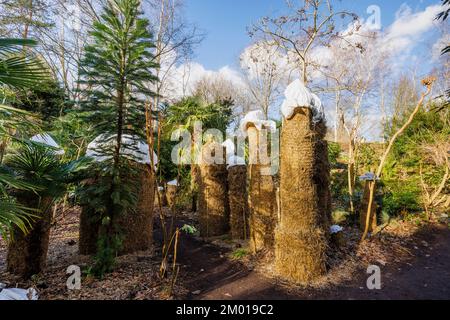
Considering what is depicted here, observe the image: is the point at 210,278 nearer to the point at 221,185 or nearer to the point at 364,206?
the point at 221,185

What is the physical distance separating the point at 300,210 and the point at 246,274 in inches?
56.9

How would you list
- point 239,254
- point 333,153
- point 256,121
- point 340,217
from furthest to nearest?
point 333,153, point 340,217, point 256,121, point 239,254

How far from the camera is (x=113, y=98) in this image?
3.46m

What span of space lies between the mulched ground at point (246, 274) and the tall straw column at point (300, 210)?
28 cm

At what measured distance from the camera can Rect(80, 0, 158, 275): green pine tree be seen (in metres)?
3.35

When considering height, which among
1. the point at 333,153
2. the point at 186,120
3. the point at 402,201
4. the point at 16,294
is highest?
the point at 186,120

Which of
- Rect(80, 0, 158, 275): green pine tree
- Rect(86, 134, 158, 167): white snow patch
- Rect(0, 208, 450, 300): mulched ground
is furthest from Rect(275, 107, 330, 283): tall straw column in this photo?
Rect(80, 0, 158, 275): green pine tree

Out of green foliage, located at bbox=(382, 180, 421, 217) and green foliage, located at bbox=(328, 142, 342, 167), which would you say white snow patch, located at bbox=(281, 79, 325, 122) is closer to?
green foliage, located at bbox=(382, 180, 421, 217)

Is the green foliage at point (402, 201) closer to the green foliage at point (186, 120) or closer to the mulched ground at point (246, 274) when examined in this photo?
the mulched ground at point (246, 274)

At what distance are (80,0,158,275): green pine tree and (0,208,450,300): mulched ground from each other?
1.80ft

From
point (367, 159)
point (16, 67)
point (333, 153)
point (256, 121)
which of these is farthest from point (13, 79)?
point (333, 153)

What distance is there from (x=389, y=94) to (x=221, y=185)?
19.0 meters

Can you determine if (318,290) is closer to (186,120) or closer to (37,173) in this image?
(37,173)

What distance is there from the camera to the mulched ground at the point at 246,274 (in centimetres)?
321
